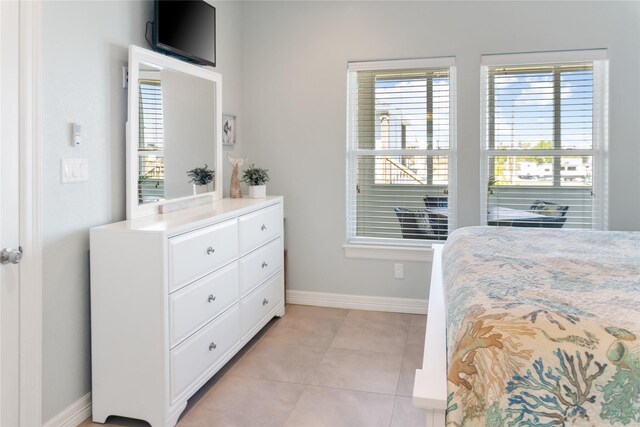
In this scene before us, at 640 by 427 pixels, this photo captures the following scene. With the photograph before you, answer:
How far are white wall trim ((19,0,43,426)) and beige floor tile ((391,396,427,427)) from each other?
1.59 metres

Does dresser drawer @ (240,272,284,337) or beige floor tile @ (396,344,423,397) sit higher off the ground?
dresser drawer @ (240,272,284,337)

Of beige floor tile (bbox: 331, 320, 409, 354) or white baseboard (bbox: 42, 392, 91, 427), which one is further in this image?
beige floor tile (bbox: 331, 320, 409, 354)

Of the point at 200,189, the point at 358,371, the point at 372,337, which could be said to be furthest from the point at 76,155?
the point at 372,337

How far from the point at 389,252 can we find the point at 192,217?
1803 mm

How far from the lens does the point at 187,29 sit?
9.82ft

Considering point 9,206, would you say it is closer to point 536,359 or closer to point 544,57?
point 536,359

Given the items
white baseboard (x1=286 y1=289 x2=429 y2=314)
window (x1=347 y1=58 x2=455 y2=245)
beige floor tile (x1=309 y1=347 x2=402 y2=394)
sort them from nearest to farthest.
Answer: beige floor tile (x1=309 y1=347 x2=402 y2=394)
window (x1=347 y1=58 x2=455 y2=245)
white baseboard (x1=286 y1=289 x2=429 y2=314)

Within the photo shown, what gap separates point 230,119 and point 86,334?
6.67 ft

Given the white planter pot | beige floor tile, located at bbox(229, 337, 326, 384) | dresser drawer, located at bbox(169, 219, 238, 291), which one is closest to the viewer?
dresser drawer, located at bbox(169, 219, 238, 291)

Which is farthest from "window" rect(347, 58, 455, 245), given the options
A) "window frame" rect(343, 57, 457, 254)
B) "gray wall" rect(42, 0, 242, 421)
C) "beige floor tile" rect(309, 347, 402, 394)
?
"gray wall" rect(42, 0, 242, 421)

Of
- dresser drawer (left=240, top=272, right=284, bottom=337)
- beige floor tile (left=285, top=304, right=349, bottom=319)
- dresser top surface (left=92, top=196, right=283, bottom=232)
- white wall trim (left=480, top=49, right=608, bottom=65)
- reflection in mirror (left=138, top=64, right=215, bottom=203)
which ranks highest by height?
white wall trim (left=480, top=49, right=608, bottom=65)

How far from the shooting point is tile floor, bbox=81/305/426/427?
2.34 m

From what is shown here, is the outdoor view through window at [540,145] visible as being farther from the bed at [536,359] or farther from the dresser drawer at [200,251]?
the bed at [536,359]

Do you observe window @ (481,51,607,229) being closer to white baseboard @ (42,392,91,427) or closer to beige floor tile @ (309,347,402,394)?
beige floor tile @ (309,347,402,394)
